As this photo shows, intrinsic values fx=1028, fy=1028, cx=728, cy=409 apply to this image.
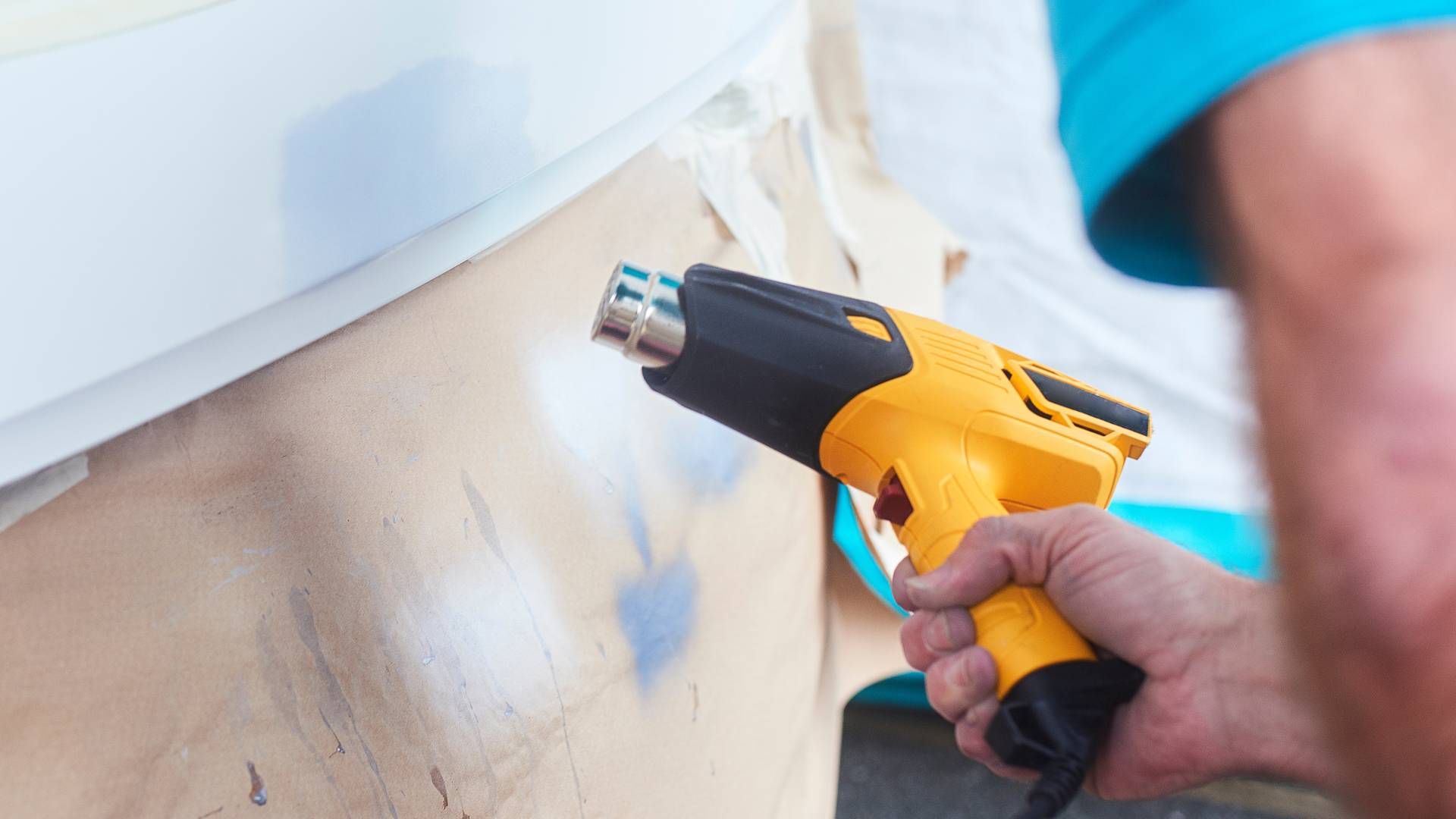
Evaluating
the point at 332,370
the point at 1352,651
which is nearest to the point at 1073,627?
the point at 1352,651

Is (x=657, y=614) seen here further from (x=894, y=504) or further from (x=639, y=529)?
(x=894, y=504)

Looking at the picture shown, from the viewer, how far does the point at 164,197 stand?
43 cm

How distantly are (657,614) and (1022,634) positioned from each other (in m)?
0.25

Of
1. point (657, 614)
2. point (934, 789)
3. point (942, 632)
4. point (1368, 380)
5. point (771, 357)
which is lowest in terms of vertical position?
point (934, 789)

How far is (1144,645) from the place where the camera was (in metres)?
0.54

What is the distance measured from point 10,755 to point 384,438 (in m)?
0.21

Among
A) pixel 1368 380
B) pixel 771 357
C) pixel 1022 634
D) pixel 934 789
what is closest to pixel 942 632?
pixel 1022 634

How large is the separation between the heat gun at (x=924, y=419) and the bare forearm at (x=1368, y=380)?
25cm

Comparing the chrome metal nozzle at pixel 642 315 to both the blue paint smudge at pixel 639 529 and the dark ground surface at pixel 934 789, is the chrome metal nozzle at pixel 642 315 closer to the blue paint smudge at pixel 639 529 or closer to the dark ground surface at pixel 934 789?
the blue paint smudge at pixel 639 529

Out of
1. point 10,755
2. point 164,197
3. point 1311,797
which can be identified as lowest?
point 1311,797

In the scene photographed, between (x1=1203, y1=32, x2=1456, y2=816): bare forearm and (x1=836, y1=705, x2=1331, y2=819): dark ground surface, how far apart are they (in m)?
1.06

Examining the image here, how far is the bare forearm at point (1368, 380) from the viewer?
23 cm

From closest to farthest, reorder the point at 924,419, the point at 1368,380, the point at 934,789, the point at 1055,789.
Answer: the point at 1368,380, the point at 1055,789, the point at 924,419, the point at 934,789

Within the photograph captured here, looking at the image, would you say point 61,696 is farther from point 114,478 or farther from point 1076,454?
point 1076,454
